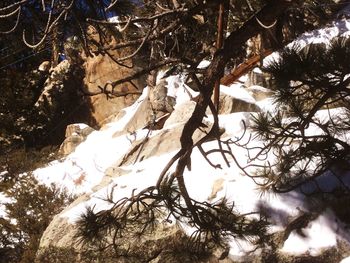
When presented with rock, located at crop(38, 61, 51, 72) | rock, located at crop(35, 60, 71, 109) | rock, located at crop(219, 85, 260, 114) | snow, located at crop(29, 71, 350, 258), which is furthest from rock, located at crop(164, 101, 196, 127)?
rock, located at crop(38, 61, 51, 72)

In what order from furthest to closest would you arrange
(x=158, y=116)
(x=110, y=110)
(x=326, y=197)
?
(x=110, y=110), (x=158, y=116), (x=326, y=197)

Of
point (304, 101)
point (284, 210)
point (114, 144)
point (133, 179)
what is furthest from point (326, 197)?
point (114, 144)

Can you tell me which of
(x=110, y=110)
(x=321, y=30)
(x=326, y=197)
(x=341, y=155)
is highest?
(x=110, y=110)

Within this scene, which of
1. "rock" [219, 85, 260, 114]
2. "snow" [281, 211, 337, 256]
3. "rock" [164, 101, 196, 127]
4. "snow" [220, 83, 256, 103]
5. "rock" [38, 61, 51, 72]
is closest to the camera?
"snow" [281, 211, 337, 256]

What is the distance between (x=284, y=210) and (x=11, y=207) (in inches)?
157

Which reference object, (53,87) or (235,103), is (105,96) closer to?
(53,87)

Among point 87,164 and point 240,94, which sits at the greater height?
point 87,164

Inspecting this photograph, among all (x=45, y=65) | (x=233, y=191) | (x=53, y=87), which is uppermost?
(x=45, y=65)

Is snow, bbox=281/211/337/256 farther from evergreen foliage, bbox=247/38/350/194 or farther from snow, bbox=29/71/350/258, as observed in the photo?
evergreen foliage, bbox=247/38/350/194

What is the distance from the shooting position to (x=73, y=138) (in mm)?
10797

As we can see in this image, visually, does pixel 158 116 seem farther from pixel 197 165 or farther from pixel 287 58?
pixel 287 58

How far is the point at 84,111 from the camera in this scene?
43.1ft

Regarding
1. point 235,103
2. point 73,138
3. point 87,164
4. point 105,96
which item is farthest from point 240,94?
point 105,96

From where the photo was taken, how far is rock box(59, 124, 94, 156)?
10.6m
